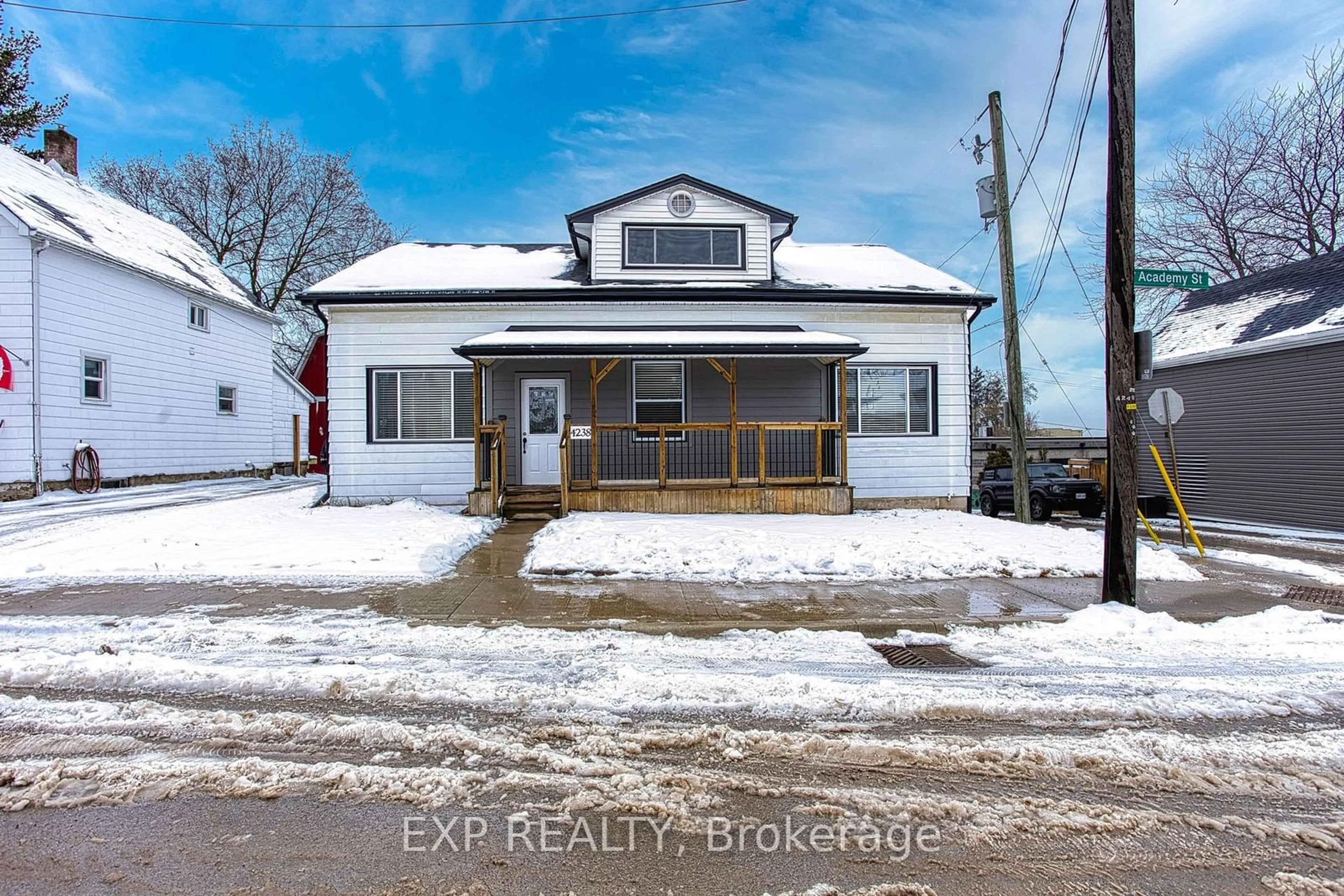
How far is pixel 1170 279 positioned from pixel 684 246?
32.1 feet

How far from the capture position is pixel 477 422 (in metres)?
12.9

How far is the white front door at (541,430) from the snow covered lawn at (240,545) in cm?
203

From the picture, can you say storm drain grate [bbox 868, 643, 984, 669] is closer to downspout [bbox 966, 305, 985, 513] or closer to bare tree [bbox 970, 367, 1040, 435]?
downspout [bbox 966, 305, 985, 513]

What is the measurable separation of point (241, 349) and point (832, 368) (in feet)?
61.9

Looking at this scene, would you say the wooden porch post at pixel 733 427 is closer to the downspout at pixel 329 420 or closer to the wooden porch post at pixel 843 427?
the wooden porch post at pixel 843 427

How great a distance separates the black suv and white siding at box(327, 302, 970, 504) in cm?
442

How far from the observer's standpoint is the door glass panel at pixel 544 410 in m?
14.3

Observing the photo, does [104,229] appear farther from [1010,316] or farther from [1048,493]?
[1048,493]

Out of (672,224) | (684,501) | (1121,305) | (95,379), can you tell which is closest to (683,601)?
(1121,305)

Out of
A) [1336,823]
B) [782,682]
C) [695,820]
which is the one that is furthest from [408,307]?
[1336,823]

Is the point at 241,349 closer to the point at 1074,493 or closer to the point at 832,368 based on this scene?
the point at 832,368

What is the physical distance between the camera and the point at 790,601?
7148 mm
